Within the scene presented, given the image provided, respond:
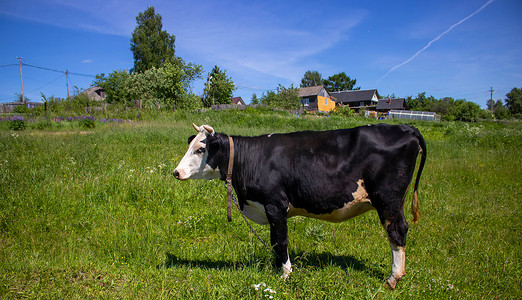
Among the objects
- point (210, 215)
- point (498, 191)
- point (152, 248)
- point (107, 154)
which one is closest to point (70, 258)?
point (152, 248)

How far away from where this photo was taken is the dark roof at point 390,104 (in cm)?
7825

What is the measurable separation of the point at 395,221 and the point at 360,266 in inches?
40.9

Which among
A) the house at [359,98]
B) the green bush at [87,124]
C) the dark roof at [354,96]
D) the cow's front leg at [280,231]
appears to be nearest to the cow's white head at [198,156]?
the cow's front leg at [280,231]

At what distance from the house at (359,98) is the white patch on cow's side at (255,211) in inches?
3170

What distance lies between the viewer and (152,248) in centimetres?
401

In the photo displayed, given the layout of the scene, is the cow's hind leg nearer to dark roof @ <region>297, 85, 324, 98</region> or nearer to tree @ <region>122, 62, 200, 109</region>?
tree @ <region>122, 62, 200, 109</region>

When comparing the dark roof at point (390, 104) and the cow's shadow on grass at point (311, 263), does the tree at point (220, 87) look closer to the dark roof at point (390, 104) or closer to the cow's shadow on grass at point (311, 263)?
the cow's shadow on grass at point (311, 263)

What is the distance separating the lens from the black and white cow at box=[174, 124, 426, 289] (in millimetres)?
3082

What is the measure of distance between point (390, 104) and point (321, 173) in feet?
282

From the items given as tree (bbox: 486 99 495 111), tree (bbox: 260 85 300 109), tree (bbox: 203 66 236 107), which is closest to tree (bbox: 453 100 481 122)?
tree (bbox: 260 85 300 109)

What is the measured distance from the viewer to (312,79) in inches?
4060

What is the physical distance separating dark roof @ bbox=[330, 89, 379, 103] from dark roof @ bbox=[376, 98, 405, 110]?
11.8ft

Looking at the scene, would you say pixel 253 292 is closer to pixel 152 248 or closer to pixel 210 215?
pixel 152 248

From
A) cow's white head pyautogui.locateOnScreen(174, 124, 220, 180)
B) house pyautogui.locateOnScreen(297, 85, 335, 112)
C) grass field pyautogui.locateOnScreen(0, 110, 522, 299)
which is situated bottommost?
grass field pyautogui.locateOnScreen(0, 110, 522, 299)
